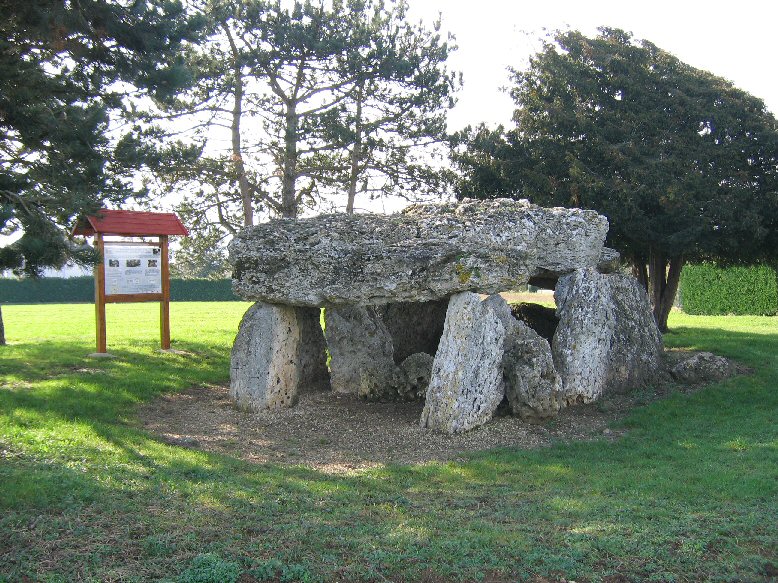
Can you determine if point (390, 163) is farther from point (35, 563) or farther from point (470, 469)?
point (35, 563)

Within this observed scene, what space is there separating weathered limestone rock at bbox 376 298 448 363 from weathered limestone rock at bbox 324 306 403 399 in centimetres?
110

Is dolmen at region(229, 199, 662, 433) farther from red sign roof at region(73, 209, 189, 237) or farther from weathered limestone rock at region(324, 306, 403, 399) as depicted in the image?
red sign roof at region(73, 209, 189, 237)

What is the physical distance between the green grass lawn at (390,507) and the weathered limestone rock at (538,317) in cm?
341

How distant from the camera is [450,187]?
18.6 m

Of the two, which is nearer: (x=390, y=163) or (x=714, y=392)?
(x=714, y=392)

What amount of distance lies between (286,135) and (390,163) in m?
2.93

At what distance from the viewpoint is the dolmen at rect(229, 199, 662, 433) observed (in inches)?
392

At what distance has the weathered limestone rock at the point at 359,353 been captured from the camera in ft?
39.6

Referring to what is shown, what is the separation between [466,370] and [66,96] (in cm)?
711

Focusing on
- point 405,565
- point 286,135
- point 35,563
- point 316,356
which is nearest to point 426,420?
point 316,356

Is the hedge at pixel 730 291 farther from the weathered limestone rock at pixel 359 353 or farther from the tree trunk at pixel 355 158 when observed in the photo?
the weathered limestone rock at pixel 359 353

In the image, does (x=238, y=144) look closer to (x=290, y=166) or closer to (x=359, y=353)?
(x=290, y=166)

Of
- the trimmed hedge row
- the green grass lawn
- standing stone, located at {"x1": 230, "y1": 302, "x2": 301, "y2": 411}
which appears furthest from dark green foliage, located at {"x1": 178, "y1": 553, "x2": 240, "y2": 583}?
the trimmed hedge row

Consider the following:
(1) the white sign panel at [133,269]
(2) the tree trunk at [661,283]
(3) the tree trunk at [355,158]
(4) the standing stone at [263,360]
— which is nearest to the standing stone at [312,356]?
(4) the standing stone at [263,360]
